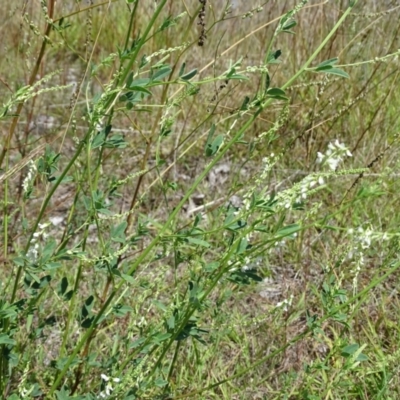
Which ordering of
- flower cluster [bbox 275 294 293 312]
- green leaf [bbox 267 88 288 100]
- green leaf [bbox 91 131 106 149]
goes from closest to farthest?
1. green leaf [bbox 267 88 288 100]
2. green leaf [bbox 91 131 106 149]
3. flower cluster [bbox 275 294 293 312]

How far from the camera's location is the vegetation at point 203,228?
132 centimetres

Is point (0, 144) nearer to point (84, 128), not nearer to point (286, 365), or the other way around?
point (84, 128)

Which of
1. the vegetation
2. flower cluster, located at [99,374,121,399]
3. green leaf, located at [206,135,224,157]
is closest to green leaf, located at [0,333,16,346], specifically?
the vegetation

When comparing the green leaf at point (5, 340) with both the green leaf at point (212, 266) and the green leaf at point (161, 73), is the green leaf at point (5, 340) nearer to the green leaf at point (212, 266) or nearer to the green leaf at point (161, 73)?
the green leaf at point (212, 266)

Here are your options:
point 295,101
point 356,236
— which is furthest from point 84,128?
point 356,236

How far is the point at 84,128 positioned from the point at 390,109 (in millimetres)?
1480

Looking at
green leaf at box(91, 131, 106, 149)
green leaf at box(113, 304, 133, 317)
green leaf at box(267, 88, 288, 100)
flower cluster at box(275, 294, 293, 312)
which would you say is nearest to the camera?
green leaf at box(267, 88, 288, 100)

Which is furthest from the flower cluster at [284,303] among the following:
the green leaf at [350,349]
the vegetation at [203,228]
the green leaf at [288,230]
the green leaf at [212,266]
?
the green leaf at [288,230]

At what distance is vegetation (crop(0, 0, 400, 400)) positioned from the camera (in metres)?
1.32

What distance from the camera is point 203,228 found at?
2449 mm

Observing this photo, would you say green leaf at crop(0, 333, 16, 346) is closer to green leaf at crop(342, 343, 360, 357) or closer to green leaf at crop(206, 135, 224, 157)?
green leaf at crop(206, 135, 224, 157)

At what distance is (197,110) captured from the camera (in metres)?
3.42

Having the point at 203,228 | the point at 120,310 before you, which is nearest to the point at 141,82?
the point at 120,310

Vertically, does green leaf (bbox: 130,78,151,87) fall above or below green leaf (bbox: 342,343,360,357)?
above
